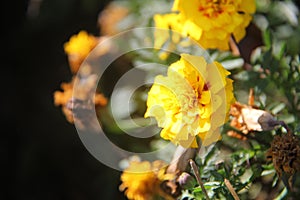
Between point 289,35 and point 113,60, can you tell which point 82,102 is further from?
point 289,35

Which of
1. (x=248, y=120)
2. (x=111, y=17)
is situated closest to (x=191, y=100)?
(x=248, y=120)

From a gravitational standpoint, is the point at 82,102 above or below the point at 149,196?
above

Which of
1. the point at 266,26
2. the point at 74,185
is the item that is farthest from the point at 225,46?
the point at 74,185

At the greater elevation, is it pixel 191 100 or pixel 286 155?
pixel 191 100

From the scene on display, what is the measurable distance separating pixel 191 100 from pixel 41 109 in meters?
0.91

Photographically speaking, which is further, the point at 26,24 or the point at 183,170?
the point at 26,24

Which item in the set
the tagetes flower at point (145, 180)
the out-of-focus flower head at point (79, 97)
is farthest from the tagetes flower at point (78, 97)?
the tagetes flower at point (145, 180)

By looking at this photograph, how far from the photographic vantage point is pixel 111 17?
178 cm

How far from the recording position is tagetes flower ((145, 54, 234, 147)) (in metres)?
1.09

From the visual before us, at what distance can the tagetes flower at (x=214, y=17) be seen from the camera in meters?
1.21

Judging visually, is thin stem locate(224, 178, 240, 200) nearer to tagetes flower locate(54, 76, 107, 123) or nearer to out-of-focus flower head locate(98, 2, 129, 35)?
tagetes flower locate(54, 76, 107, 123)

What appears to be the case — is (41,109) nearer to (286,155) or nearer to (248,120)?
(248,120)

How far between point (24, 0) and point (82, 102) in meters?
0.73

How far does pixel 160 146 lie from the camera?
1373mm
